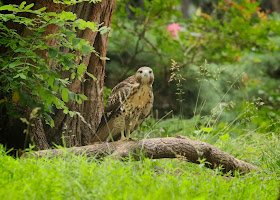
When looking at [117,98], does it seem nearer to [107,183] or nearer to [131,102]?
[131,102]

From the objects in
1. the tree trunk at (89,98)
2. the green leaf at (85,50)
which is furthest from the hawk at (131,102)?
the green leaf at (85,50)

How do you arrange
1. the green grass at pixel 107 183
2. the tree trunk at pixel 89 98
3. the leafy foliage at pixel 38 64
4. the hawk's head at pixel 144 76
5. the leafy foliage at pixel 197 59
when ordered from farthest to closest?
the leafy foliage at pixel 197 59 → the tree trunk at pixel 89 98 → the hawk's head at pixel 144 76 → the leafy foliage at pixel 38 64 → the green grass at pixel 107 183

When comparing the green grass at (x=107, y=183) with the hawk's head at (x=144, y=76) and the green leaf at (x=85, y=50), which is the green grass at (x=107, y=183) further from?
the hawk's head at (x=144, y=76)

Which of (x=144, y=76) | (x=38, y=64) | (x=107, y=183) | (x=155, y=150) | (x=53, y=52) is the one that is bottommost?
(x=155, y=150)

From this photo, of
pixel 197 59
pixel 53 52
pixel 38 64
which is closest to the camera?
pixel 53 52

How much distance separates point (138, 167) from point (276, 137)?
2.83 m

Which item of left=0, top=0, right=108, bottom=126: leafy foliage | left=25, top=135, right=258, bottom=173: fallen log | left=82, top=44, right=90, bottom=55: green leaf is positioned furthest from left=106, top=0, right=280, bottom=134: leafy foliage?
left=82, top=44, right=90, bottom=55: green leaf

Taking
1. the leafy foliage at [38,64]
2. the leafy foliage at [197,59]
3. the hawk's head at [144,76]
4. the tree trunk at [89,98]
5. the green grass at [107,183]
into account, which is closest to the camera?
the green grass at [107,183]

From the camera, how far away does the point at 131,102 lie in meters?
5.51

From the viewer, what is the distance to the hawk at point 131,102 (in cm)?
547

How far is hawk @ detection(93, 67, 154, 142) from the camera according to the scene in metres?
5.47

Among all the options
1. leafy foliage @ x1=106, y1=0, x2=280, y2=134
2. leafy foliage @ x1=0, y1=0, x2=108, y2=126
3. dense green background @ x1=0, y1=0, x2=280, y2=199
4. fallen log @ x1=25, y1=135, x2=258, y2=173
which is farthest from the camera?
leafy foliage @ x1=106, y1=0, x2=280, y2=134

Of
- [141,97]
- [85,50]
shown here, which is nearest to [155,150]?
[141,97]

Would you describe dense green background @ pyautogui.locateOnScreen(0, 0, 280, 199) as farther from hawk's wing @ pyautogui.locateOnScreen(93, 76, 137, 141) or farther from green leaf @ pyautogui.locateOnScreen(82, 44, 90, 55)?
hawk's wing @ pyautogui.locateOnScreen(93, 76, 137, 141)
